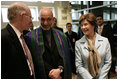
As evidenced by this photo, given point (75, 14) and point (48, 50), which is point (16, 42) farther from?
point (75, 14)

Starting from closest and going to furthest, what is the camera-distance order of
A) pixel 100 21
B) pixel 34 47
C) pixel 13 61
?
pixel 13 61
pixel 34 47
pixel 100 21

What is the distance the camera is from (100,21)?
11.3 feet

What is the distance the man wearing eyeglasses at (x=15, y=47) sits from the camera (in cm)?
112

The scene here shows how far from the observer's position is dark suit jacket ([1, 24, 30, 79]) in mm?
1105

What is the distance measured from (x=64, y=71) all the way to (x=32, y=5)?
248 cm

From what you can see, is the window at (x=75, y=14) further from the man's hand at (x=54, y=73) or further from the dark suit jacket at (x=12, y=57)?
the dark suit jacket at (x=12, y=57)

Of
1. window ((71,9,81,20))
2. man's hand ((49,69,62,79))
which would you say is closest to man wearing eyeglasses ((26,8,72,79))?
man's hand ((49,69,62,79))

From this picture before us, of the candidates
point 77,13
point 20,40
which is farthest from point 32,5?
point 20,40

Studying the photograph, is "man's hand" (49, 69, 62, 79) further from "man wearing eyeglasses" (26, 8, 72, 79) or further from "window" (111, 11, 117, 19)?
"window" (111, 11, 117, 19)

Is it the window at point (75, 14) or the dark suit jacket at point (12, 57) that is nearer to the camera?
the dark suit jacket at point (12, 57)

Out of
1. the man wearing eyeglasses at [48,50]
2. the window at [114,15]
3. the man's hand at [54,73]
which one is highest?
the window at [114,15]

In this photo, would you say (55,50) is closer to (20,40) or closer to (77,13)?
(20,40)

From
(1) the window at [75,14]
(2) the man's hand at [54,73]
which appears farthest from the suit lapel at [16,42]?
(1) the window at [75,14]

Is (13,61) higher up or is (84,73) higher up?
(13,61)
